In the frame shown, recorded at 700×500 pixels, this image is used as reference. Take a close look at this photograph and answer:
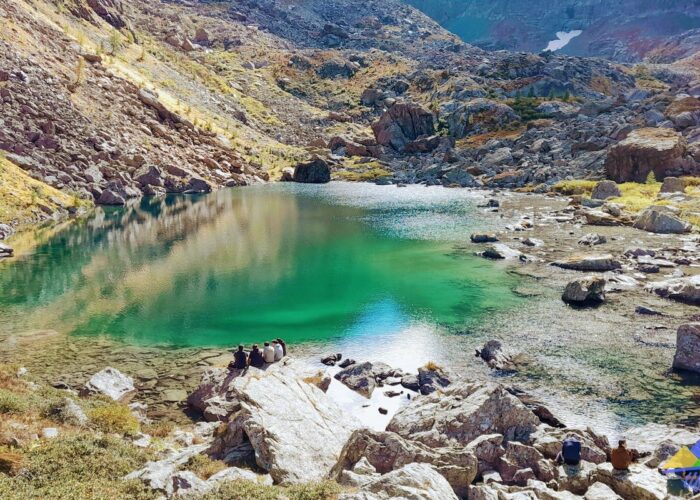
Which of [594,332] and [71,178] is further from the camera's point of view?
[71,178]

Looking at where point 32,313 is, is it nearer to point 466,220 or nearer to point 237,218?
point 237,218

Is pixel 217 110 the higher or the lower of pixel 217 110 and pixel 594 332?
the higher

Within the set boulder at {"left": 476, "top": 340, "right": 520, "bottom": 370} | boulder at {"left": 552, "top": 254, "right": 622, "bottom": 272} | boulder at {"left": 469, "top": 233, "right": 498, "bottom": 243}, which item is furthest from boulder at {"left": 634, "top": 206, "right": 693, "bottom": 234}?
boulder at {"left": 476, "top": 340, "right": 520, "bottom": 370}

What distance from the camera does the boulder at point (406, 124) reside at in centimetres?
14575

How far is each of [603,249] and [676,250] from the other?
20.0ft

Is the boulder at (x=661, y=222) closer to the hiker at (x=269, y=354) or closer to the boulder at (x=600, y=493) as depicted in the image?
the hiker at (x=269, y=354)

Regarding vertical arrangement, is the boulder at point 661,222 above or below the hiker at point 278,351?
above

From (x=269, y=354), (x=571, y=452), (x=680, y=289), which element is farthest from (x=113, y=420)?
(x=680, y=289)

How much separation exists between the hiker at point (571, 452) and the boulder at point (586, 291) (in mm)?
21871

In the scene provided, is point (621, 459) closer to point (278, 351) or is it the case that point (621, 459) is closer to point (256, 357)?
point (256, 357)

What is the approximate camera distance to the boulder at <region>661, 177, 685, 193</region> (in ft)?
249

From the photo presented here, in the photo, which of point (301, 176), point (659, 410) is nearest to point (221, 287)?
point (659, 410)

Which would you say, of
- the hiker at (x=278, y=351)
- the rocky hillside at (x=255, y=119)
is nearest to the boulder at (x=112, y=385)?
the hiker at (x=278, y=351)

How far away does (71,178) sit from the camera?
83125 mm
